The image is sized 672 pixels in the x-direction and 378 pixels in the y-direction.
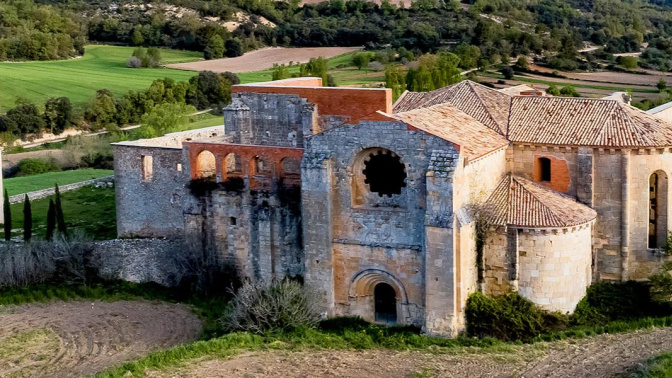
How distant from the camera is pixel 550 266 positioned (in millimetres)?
24281

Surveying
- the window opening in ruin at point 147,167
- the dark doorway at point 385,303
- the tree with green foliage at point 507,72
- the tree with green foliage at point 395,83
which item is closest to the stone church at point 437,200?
the dark doorway at point 385,303

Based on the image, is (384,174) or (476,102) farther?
(476,102)

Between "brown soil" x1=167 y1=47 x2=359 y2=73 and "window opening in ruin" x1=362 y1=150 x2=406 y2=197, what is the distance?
44.8 meters

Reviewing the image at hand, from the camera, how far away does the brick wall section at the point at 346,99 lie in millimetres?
26875

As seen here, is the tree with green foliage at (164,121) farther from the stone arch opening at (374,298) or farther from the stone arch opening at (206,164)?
the stone arch opening at (374,298)

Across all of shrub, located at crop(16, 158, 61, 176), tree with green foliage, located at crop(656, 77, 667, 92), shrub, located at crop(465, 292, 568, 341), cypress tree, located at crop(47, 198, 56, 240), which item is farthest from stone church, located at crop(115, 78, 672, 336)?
tree with green foliage, located at crop(656, 77, 667, 92)

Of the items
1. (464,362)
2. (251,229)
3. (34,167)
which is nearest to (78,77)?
(34,167)

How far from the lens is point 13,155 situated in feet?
173

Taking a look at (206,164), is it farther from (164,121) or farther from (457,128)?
(164,121)

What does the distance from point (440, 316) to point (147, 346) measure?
735 cm

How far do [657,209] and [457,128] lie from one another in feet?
19.5

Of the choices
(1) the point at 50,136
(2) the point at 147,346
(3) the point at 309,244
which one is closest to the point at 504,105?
(3) the point at 309,244

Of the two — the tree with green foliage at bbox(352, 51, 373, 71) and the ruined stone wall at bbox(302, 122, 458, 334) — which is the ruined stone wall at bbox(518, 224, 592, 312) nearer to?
the ruined stone wall at bbox(302, 122, 458, 334)

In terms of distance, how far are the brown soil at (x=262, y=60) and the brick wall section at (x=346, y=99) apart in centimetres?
4058
